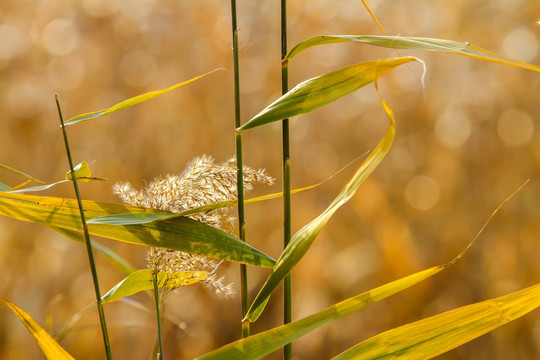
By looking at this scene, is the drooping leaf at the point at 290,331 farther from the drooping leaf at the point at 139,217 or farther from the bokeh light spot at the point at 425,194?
the bokeh light spot at the point at 425,194

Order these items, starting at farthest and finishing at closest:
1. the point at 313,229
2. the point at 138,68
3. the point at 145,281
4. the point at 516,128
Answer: the point at 138,68 < the point at 516,128 < the point at 145,281 < the point at 313,229

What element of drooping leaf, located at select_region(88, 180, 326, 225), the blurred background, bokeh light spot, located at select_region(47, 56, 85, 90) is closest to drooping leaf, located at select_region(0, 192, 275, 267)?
drooping leaf, located at select_region(88, 180, 326, 225)

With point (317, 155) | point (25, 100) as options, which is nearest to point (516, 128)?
point (317, 155)

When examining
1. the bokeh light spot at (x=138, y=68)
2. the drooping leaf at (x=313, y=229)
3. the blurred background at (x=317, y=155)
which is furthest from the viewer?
the bokeh light spot at (x=138, y=68)

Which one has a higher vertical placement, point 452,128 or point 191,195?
point 452,128

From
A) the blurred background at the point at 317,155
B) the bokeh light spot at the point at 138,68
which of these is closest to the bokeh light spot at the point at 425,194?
the blurred background at the point at 317,155

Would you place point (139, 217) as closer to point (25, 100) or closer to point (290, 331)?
point (290, 331)

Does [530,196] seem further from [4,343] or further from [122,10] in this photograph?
[4,343]
